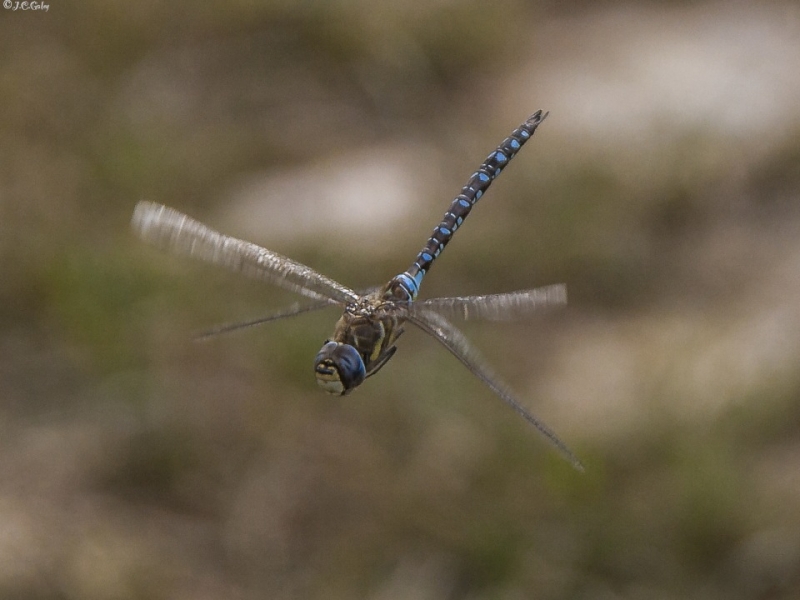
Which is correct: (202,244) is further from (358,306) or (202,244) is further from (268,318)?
(358,306)

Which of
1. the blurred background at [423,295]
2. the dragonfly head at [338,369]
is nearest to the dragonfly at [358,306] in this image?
the dragonfly head at [338,369]

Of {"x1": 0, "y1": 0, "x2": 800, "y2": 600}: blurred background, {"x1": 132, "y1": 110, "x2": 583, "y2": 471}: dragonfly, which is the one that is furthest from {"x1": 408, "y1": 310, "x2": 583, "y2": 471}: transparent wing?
{"x1": 0, "y1": 0, "x2": 800, "y2": 600}: blurred background

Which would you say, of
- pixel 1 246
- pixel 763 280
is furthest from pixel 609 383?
pixel 1 246

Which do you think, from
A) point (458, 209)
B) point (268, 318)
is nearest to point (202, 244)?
point (268, 318)

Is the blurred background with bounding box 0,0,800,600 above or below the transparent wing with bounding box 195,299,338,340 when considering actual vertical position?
above

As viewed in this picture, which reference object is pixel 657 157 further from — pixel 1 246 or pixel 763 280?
pixel 1 246

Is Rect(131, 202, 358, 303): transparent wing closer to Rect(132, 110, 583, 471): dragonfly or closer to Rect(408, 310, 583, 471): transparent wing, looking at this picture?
Rect(132, 110, 583, 471): dragonfly
